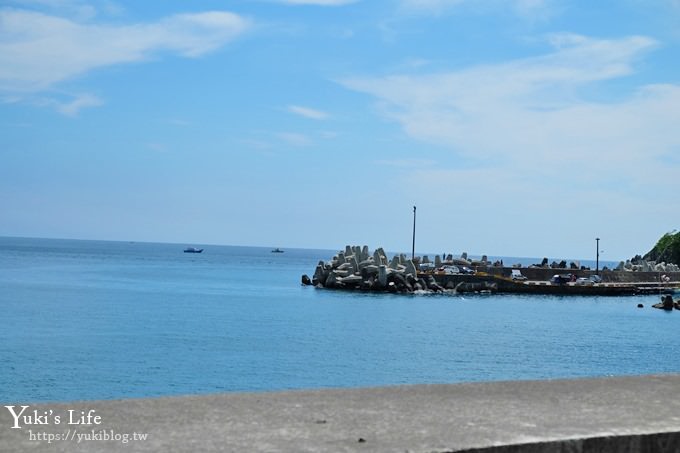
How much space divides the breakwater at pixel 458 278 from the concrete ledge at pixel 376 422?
63.1 meters

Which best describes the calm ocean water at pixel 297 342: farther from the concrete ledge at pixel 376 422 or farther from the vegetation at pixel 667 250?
the vegetation at pixel 667 250

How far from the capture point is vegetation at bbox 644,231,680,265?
10837cm

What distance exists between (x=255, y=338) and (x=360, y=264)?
3571 centimetres

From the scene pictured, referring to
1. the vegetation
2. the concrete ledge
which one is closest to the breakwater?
the vegetation

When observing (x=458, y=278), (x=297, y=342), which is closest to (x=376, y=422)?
(x=297, y=342)

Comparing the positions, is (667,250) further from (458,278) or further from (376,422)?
(376,422)

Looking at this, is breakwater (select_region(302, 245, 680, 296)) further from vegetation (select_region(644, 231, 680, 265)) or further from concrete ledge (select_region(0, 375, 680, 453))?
concrete ledge (select_region(0, 375, 680, 453))

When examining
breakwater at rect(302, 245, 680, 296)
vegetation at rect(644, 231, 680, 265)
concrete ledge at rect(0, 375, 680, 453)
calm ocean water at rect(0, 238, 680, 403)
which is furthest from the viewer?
vegetation at rect(644, 231, 680, 265)

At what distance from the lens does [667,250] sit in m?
111

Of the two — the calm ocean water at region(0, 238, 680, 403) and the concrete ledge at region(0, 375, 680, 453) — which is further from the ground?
the concrete ledge at region(0, 375, 680, 453)

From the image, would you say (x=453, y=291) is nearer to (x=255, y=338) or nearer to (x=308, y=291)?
(x=308, y=291)

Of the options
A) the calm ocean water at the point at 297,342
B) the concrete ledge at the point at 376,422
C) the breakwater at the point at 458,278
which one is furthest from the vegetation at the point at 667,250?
the concrete ledge at the point at 376,422

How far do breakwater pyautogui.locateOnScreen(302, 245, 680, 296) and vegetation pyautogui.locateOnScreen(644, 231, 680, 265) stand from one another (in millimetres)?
27930

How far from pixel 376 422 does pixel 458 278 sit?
68952 mm
